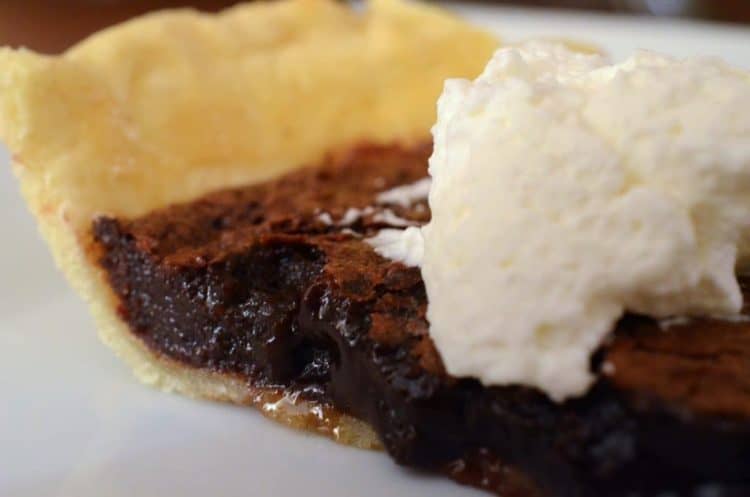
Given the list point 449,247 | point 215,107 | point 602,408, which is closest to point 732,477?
point 602,408

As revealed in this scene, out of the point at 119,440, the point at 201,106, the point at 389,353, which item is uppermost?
the point at 201,106

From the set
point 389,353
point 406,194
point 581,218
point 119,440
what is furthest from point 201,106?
point 581,218

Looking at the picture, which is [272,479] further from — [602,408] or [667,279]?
[667,279]

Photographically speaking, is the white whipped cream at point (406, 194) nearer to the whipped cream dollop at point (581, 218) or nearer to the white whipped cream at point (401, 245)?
the white whipped cream at point (401, 245)

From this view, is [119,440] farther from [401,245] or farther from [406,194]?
[406,194]

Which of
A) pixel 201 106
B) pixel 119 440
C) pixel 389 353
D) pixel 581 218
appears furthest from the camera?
pixel 201 106
